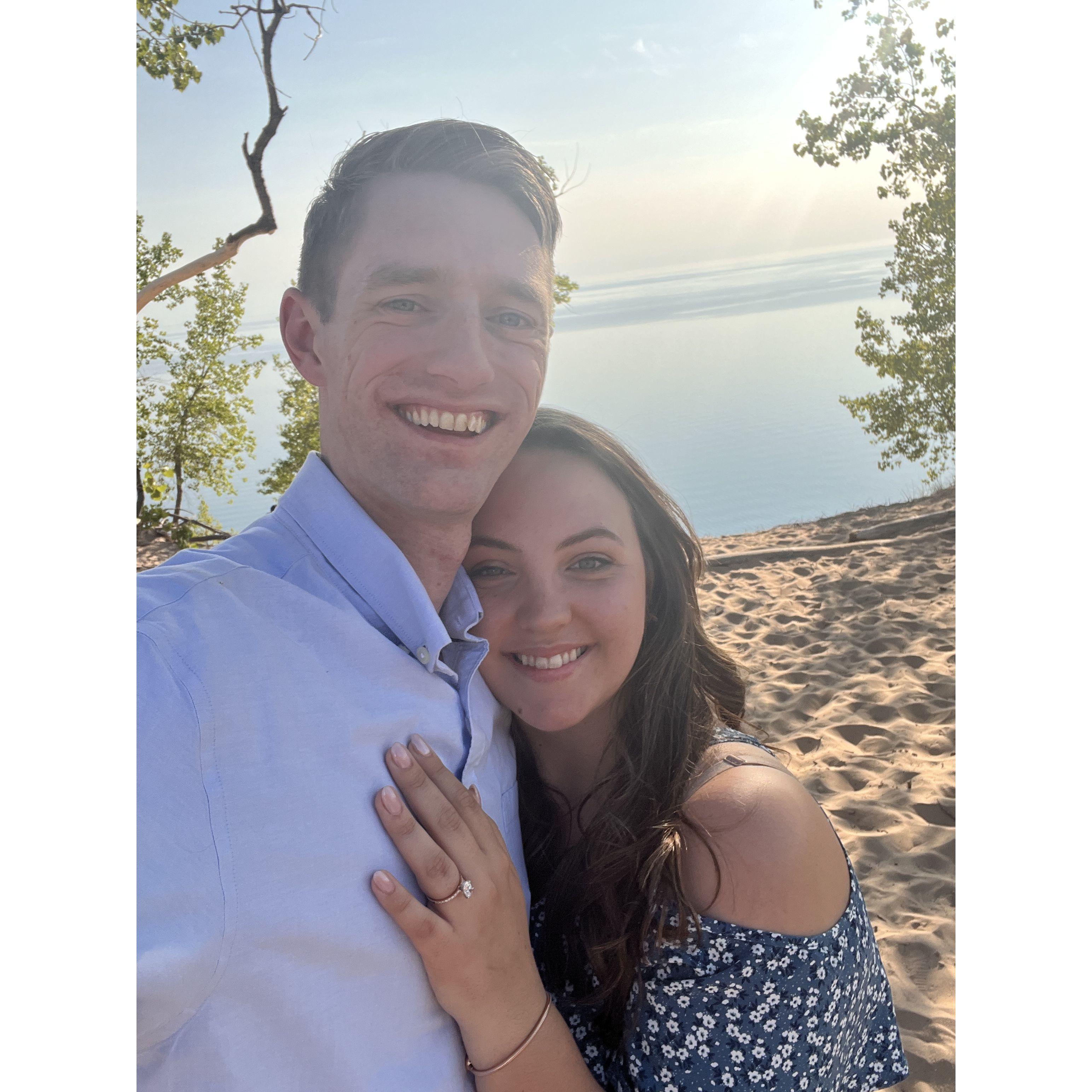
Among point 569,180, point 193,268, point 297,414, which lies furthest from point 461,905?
point 297,414

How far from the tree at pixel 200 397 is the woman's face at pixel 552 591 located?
8269mm

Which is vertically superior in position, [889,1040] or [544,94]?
[544,94]

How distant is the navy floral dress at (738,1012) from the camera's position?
4.52 ft

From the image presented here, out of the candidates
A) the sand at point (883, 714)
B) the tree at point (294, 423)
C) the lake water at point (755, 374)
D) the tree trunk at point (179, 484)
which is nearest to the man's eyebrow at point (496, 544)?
the sand at point (883, 714)

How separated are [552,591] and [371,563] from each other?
0.39 meters

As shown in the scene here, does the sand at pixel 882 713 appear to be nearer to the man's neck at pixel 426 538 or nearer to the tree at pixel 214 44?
the man's neck at pixel 426 538

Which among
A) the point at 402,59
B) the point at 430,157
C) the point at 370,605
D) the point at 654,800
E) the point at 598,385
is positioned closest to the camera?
the point at 370,605

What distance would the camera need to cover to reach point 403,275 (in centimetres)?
144

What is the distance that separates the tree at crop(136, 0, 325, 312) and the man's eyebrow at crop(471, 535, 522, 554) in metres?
3.71

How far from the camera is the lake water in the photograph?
657cm

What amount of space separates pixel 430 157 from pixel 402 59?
8.37 ft
